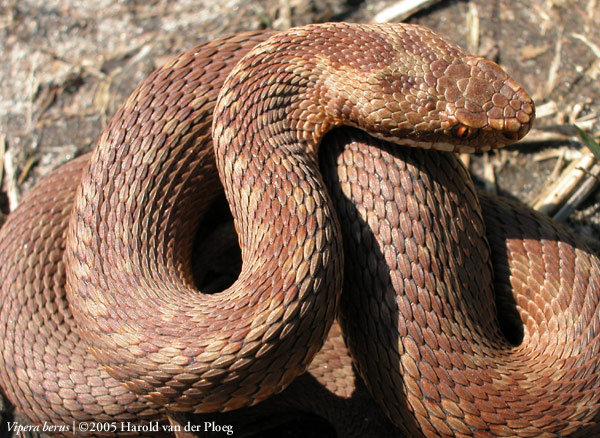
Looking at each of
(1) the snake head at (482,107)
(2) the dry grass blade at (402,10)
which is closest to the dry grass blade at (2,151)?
(2) the dry grass blade at (402,10)

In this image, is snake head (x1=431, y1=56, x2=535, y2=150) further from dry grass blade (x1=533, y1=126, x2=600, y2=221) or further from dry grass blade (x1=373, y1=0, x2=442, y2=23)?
dry grass blade (x1=373, y1=0, x2=442, y2=23)

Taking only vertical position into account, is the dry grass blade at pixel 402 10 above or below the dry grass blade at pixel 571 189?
above

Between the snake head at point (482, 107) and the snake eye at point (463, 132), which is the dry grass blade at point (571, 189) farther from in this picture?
the snake eye at point (463, 132)

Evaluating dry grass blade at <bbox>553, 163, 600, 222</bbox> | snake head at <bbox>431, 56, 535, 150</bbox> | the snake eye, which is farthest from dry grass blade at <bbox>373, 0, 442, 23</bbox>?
the snake eye

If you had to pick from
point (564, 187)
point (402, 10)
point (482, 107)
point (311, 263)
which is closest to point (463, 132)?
point (482, 107)

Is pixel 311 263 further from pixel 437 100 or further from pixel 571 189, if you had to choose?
pixel 571 189

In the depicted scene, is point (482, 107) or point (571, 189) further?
point (571, 189)

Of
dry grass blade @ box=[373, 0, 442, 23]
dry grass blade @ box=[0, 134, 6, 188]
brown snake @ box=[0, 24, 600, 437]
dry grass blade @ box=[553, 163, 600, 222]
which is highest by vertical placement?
dry grass blade @ box=[373, 0, 442, 23]
